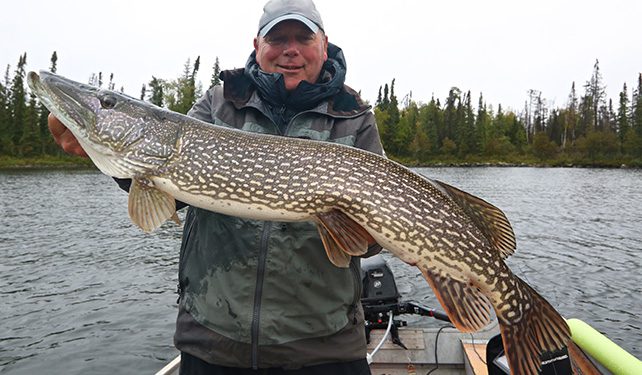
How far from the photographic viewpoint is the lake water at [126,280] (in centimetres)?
695

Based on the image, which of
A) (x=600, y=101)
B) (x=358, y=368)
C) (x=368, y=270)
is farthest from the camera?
(x=600, y=101)

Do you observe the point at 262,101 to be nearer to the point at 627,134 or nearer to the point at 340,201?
the point at 340,201

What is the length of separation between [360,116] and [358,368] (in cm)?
134

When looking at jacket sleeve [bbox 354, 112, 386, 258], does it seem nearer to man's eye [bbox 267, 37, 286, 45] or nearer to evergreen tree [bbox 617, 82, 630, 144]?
man's eye [bbox 267, 37, 286, 45]

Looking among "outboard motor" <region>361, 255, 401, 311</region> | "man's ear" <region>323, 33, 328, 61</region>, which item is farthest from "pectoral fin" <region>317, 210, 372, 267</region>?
"outboard motor" <region>361, 255, 401, 311</region>

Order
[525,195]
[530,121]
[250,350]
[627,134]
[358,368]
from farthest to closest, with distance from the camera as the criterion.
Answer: [530,121] → [627,134] → [525,195] → [358,368] → [250,350]

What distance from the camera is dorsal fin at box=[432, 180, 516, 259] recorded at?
245 centimetres

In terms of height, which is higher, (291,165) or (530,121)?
(530,121)

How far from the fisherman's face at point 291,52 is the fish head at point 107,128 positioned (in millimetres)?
710

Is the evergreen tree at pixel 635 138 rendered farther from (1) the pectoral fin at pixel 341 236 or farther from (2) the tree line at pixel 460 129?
(1) the pectoral fin at pixel 341 236

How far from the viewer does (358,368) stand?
2.32 m

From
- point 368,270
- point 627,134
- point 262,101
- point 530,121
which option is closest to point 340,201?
point 262,101

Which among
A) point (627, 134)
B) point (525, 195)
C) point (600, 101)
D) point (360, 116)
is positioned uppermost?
point (600, 101)

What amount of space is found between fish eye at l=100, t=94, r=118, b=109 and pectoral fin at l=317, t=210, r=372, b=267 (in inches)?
51.7
